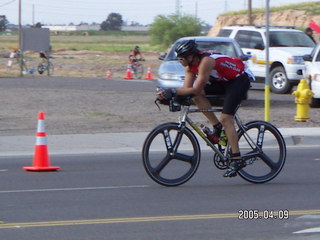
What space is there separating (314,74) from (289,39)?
6.18 m

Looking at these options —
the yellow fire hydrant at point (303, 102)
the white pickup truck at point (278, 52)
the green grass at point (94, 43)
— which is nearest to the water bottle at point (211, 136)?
the yellow fire hydrant at point (303, 102)

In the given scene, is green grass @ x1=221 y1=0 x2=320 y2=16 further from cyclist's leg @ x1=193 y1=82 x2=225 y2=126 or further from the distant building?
the distant building

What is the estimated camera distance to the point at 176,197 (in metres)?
→ 9.02

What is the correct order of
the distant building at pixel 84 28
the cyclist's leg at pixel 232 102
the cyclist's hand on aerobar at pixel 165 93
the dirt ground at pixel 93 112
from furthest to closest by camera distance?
the distant building at pixel 84 28
the dirt ground at pixel 93 112
the cyclist's leg at pixel 232 102
the cyclist's hand on aerobar at pixel 165 93

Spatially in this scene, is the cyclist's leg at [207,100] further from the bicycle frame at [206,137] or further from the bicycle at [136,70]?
the bicycle at [136,70]

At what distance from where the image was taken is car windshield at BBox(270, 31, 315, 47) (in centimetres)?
2580

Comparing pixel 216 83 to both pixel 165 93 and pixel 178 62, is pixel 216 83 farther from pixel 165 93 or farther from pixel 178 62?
pixel 178 62

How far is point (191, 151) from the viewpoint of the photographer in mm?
9711

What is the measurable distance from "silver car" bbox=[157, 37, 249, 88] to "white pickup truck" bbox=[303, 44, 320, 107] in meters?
1.70

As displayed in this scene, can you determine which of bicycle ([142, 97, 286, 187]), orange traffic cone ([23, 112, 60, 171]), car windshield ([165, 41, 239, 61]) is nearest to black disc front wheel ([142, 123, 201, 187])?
bicycle ([142, 97, 286, 187])

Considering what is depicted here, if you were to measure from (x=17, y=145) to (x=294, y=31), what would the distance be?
1482cm

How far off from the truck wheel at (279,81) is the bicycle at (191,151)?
15.0m

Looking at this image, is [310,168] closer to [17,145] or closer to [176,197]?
[176,197]

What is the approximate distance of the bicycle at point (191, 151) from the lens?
945cm
